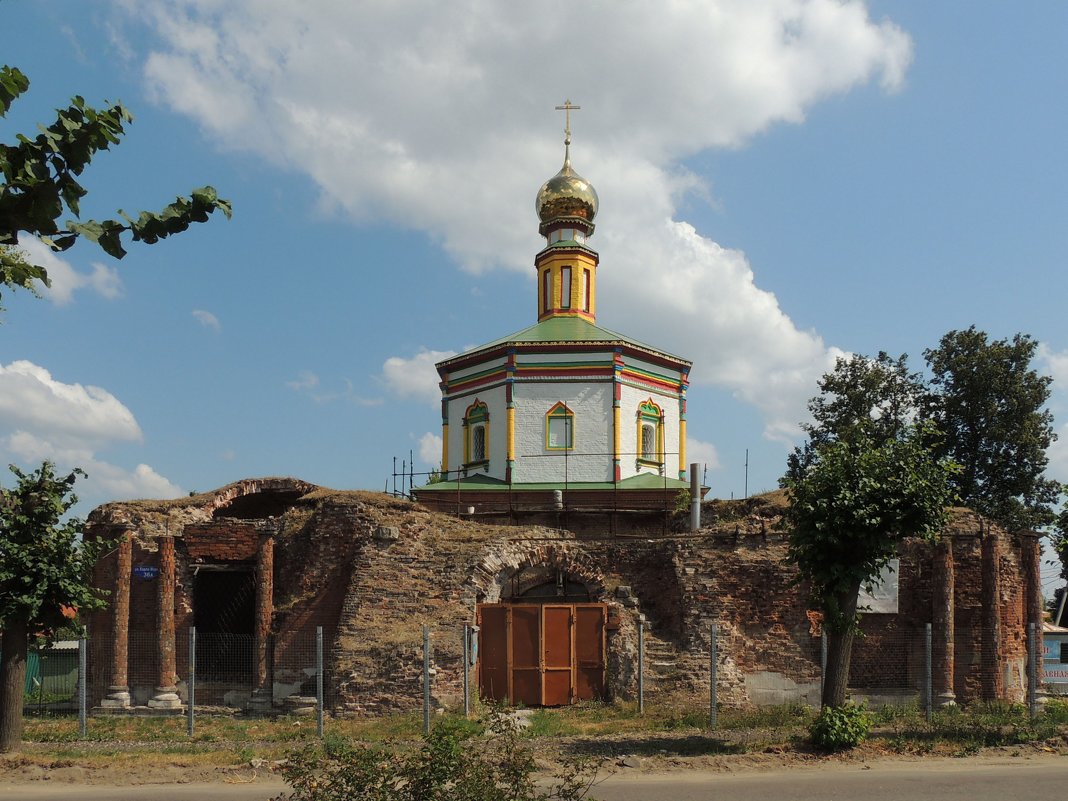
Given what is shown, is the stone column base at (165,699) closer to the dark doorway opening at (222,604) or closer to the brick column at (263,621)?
the brick column at (263,621)

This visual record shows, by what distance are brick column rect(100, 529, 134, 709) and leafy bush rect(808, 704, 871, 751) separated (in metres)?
13.2

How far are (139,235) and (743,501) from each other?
20.1 meters

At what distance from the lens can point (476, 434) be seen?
32062 millimetres

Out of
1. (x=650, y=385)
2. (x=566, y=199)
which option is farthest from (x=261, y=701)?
(x=566, y=199)

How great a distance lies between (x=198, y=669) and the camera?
2031 cm

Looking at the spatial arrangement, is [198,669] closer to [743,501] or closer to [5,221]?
[743,501]

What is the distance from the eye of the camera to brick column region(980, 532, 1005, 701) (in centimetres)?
1848

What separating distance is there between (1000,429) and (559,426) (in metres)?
15.4

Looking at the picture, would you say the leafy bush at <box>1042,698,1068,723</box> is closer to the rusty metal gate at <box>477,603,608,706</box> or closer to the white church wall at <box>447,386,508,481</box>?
the rusty metal gate at <box>477,603,608,706</box>

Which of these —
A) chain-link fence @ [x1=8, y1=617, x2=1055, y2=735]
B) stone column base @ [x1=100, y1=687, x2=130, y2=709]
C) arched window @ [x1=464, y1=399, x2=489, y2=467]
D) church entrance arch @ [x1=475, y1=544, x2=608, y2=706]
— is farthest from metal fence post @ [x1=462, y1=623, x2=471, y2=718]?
arched window @ [x1=464, y1=399, x2=489, y2=467]

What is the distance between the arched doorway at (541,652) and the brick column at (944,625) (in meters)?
6.21

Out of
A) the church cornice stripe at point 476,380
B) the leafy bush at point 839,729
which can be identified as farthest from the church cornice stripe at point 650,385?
the leafy bush at point 839,729

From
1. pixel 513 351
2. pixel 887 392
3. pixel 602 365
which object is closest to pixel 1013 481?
pixel 887 392

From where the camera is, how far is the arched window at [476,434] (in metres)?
31.6
